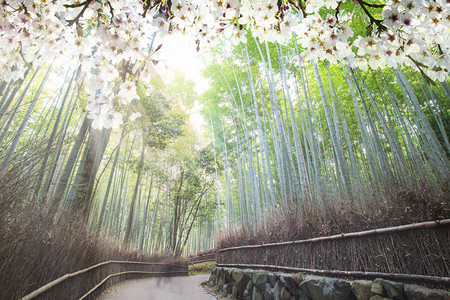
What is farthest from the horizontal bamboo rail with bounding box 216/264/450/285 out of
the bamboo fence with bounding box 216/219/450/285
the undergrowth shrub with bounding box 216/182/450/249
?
the undergrowth shrub with bounding box 216/182/450/249

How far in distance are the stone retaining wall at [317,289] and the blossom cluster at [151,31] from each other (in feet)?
4.14

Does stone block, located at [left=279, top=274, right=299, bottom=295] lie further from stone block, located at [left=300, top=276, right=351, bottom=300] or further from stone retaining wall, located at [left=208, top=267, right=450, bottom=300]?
stone block, located at [left=300, top=276, right=351, bottom=300]

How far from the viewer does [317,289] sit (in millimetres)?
1928

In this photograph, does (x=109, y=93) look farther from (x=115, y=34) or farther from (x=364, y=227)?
(x=364, y=227)

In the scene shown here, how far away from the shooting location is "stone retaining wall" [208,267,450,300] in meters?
1.37

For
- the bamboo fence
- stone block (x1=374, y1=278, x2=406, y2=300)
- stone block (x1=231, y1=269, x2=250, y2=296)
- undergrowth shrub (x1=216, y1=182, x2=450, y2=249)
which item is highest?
undergrowth shrub (x1=216, y1=182, x2=450, y2=249)

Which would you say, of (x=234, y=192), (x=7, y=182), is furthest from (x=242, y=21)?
(x=234, y=192)

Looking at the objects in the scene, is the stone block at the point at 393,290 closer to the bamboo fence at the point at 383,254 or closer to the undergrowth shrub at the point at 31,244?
the bamboo fence at the point at 383,254

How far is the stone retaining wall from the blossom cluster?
1.26 meters

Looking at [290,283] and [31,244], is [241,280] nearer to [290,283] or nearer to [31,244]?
[290,283]

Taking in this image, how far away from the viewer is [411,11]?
94cm

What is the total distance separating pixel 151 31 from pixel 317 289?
7.35 feet

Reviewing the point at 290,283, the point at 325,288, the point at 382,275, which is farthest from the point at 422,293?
the point at 290,283

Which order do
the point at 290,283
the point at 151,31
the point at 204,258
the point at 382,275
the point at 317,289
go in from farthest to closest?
the point at 204,258 → the point at 290,283 → the point at 317,289 → the point at 382,275 → the point at 151,31
